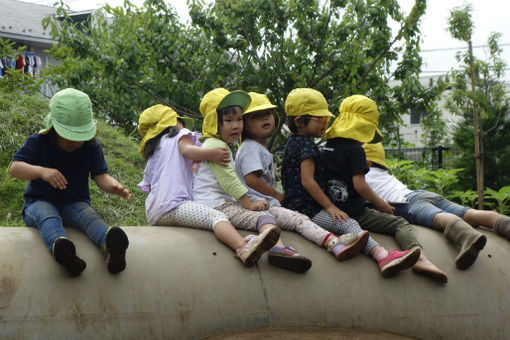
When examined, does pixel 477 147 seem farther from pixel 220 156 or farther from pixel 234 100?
pixel 220 156

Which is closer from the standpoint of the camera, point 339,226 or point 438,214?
point 339,226

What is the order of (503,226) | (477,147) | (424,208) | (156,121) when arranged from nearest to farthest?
(156,121) → (503,226) → (424,208) → (477,147)

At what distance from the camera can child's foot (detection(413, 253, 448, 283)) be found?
12.3 feet

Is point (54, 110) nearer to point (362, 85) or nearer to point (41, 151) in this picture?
point (41, 151)

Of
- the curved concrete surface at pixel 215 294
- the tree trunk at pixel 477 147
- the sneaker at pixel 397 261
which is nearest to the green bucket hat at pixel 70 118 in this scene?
the curved concrete surface at pixel 215 294

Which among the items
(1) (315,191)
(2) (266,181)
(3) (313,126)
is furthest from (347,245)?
(3) (313,126)

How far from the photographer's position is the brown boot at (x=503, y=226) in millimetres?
4293

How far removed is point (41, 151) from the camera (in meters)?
3.31

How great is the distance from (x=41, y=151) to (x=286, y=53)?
4.02 metres

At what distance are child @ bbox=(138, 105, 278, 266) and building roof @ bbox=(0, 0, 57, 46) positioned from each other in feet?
46.7

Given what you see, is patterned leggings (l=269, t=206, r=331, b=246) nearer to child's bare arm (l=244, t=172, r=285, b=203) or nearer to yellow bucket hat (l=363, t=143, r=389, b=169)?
child's bare arm (l=244, t=172, r=285, b=203)

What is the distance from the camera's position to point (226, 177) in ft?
12.7

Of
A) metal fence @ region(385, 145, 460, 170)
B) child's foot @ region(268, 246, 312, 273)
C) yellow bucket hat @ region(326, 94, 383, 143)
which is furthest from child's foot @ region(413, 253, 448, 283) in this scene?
metal fence @ region(385, 145, 460, 170)

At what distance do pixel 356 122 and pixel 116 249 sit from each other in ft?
6.34
